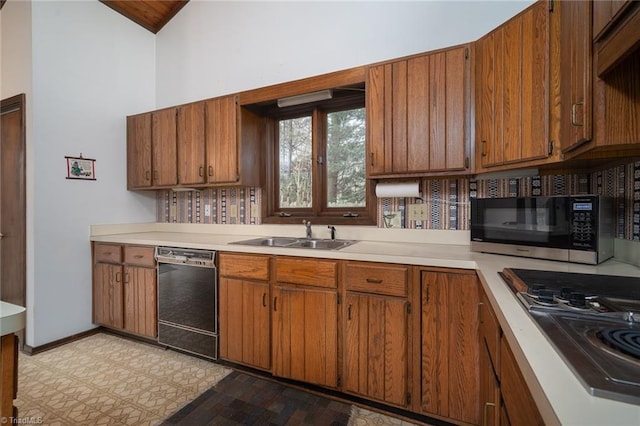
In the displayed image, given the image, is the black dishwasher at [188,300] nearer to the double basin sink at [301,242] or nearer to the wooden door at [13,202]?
the double basin sink at [301,242]

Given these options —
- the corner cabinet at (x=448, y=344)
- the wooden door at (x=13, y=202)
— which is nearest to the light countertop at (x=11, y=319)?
the corner cabinet at (x=448, y=344)

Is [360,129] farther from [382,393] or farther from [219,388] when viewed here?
[219,388]

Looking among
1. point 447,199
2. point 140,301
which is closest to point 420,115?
point 447,199

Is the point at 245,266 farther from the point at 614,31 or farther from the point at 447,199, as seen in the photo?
the point at 614,31

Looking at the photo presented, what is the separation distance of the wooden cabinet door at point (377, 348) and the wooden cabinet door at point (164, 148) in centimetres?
213

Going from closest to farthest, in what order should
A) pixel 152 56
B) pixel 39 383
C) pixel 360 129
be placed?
pixel 39 383
pixel 360 129
pixel 152 56

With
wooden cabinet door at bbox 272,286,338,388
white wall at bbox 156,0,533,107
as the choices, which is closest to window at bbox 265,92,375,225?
white wall at bbox 156,0,533,107

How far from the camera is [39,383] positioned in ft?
6.23

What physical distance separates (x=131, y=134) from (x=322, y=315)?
2749 millimetres

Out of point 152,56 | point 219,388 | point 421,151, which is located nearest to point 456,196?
point 421,151

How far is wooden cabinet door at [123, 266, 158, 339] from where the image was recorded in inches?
91.0

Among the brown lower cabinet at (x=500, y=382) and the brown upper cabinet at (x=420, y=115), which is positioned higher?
the brown upper cabinet at (x=420, y=115)

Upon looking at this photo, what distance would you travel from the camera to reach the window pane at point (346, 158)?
7.61ft

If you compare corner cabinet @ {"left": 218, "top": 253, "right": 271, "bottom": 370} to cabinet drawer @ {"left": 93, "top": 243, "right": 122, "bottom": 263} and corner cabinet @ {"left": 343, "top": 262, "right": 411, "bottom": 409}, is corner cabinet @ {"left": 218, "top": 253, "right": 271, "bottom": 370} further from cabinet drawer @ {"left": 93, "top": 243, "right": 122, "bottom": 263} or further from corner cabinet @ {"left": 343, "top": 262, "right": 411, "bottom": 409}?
cabinet drawer @ {"left": 93, "top": 243, "right": 122, "bottom": 263}
